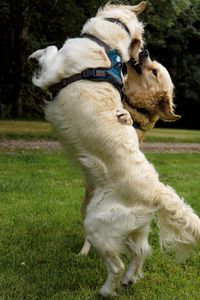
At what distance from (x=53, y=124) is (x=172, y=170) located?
762 cm

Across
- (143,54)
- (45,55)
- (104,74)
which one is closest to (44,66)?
(45,55)

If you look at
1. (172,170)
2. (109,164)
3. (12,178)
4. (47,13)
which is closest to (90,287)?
(109,164)

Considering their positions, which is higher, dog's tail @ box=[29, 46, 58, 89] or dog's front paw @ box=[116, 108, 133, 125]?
dog's tail @ box=[29, 46, 58, 89]

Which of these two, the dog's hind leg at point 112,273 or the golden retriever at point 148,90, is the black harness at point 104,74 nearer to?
the golden retriever at point 148,90

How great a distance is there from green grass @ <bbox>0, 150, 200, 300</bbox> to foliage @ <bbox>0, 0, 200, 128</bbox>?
3.88m

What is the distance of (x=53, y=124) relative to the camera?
14.8 ft

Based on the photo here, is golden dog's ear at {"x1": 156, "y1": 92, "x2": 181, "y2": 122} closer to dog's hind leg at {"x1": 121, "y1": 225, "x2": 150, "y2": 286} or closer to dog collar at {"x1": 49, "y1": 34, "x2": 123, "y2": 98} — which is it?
dog collar at {"x1": 49, "y1": 34, "x2": 123, "y2": 98}

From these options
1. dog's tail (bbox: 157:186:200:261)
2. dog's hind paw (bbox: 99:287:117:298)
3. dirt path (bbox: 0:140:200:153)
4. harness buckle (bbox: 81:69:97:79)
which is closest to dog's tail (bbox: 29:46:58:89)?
harness buckle (bbox: 81:69:97:79)

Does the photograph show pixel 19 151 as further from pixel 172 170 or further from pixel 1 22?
pixel 1 22

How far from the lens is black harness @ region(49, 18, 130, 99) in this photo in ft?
14.2

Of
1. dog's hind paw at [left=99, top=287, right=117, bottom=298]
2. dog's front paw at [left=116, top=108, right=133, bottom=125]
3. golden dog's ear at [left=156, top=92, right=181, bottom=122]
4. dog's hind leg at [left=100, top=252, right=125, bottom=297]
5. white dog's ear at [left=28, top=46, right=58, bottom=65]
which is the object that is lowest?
dog's hind paw at [left=99, top=287, right=117, bottom=298]

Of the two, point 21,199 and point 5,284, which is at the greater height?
point 5,284

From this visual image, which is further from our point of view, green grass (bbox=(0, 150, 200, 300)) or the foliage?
the foliage

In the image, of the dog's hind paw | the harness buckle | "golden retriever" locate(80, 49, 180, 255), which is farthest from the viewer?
"golden retriever" locate(80, 49, 180, 255)
